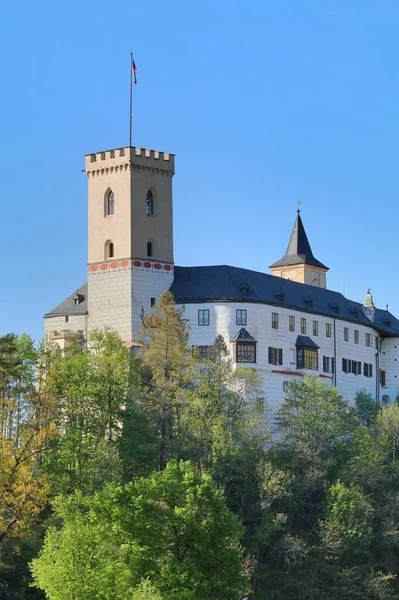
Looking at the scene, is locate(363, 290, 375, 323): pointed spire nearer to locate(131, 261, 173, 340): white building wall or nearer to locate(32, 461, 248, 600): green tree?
locate(131, 261, 173, 340): white building wall

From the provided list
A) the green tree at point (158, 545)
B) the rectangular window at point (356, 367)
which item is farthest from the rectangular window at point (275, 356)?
the green tree at point (158, 545)

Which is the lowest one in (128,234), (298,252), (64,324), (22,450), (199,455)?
(22,450)

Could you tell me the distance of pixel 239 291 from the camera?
10088 centimetres

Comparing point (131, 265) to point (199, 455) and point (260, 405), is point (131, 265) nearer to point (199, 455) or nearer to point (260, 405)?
point (260, 405)

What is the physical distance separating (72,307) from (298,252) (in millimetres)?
30171

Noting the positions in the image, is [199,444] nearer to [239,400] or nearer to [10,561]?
[239,400]

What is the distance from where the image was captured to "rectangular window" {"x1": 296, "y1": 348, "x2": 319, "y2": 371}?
10282 cm

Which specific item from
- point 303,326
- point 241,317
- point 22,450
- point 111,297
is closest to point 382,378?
point 303,326

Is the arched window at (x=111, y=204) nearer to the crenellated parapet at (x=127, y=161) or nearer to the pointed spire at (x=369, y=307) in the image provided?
the crenellated parapet at (x=127, y=161)

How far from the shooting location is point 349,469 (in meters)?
93.2

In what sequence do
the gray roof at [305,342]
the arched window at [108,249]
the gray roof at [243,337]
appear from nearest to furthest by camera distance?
1. the gray roof at [243,337]
2. the arched window at [108,249]
3. the gray roof at [305,342]

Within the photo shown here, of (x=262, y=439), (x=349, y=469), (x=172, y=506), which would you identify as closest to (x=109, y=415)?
(x=262, y=439)

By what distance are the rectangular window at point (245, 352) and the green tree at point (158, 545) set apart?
32278mm

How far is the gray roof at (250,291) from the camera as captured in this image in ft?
327
